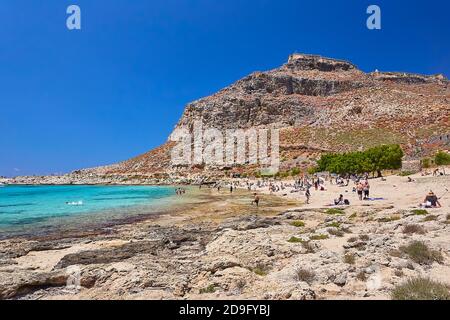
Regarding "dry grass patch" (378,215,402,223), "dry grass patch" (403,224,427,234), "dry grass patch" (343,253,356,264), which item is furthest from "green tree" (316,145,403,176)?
"dry grass patch" (343,253,356,264)

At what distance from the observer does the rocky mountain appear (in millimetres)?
100375

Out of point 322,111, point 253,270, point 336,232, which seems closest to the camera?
point 253,270

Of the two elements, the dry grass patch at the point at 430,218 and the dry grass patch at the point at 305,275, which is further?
the dry grass patch at the point at 430,218

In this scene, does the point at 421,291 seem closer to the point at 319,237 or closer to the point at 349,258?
the point at 349,258

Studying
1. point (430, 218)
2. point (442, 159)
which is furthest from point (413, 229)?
point (442, 159)

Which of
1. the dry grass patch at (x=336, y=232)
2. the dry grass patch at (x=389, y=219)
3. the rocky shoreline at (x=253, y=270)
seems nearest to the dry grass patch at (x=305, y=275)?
the rocky shoreline at (x=253, y=270)

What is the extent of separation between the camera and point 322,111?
452ft

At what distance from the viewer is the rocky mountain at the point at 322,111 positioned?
100375 mm

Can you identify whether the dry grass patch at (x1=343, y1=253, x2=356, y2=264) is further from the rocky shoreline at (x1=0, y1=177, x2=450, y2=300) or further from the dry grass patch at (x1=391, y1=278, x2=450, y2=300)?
the dry grass patch at (x1=391, y1=278, x2=450, y2=300)

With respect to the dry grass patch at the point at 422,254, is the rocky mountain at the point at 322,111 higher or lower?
higher

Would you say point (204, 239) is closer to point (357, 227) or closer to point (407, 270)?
point (357, 227)

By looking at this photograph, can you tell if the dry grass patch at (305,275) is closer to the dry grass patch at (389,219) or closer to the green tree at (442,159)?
the dry grass patch at (389,219)

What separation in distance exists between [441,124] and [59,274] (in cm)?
10989
